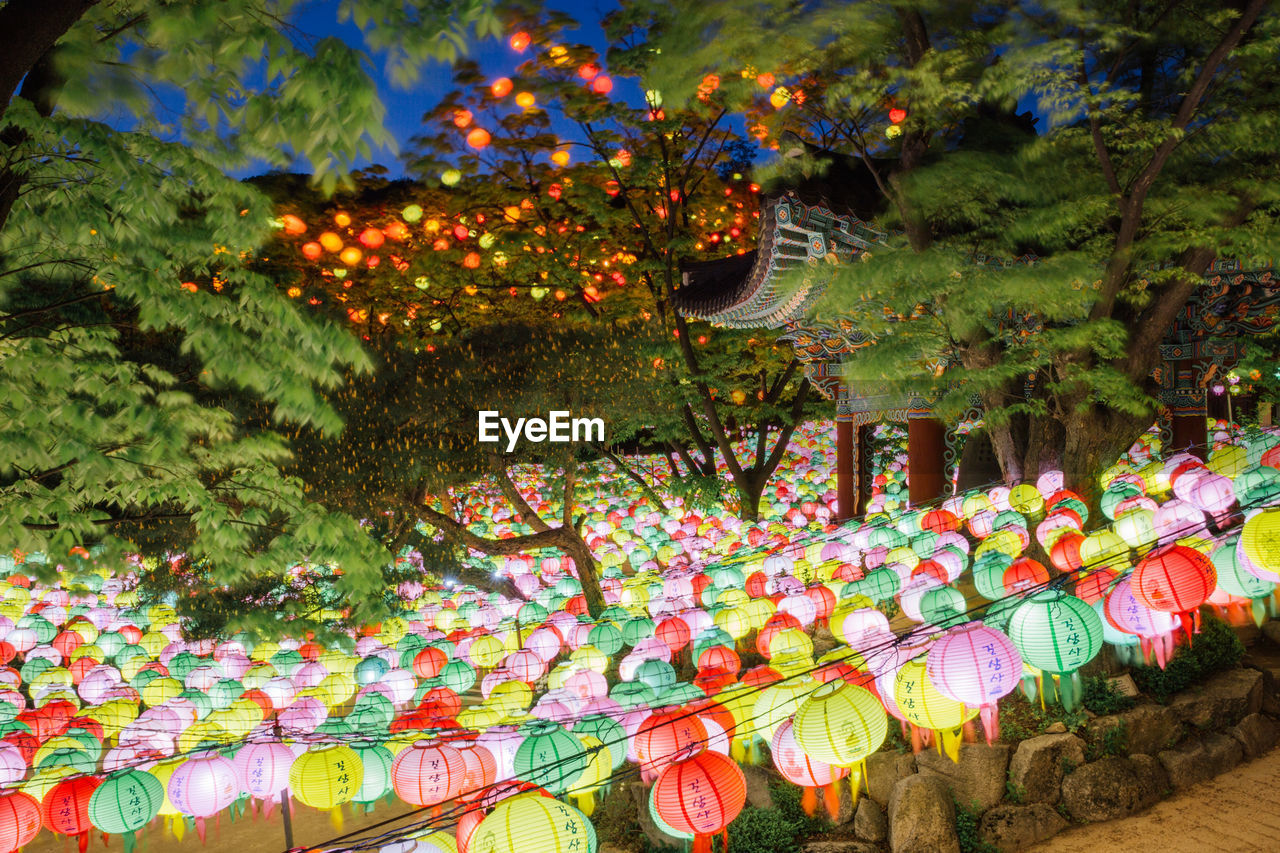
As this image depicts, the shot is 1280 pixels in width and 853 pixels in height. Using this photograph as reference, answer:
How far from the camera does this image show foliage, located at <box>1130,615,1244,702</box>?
9047 mm

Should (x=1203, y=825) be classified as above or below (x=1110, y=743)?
below

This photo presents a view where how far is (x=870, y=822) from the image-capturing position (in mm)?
8062

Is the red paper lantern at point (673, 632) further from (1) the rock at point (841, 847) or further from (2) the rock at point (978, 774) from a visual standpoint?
(2) the rock at point (978, 774)

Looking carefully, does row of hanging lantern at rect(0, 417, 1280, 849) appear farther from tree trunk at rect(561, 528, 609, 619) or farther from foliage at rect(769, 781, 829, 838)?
tree trunk at rect(561, 528, 609, 619)

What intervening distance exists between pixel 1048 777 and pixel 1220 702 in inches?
93.6

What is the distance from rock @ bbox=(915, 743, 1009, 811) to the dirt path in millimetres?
572

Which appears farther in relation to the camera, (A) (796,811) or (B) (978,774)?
(A) (796,811)

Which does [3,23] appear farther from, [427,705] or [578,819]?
[427,705]

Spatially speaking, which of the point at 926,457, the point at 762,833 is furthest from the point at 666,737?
the point at 926,457

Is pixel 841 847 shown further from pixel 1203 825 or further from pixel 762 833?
pixel 1203 825

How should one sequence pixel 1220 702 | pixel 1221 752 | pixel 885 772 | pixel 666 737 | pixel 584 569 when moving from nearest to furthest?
pixel 666 737 → pixel 885 772 → pixel 1221 752 → pixel 1220 702 → pixel 584 569

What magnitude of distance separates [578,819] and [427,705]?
11.7ft

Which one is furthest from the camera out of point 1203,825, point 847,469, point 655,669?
point 847,469

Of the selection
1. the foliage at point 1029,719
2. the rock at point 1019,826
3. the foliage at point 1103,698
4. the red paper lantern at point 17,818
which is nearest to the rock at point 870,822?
the rock at point 1019,826
